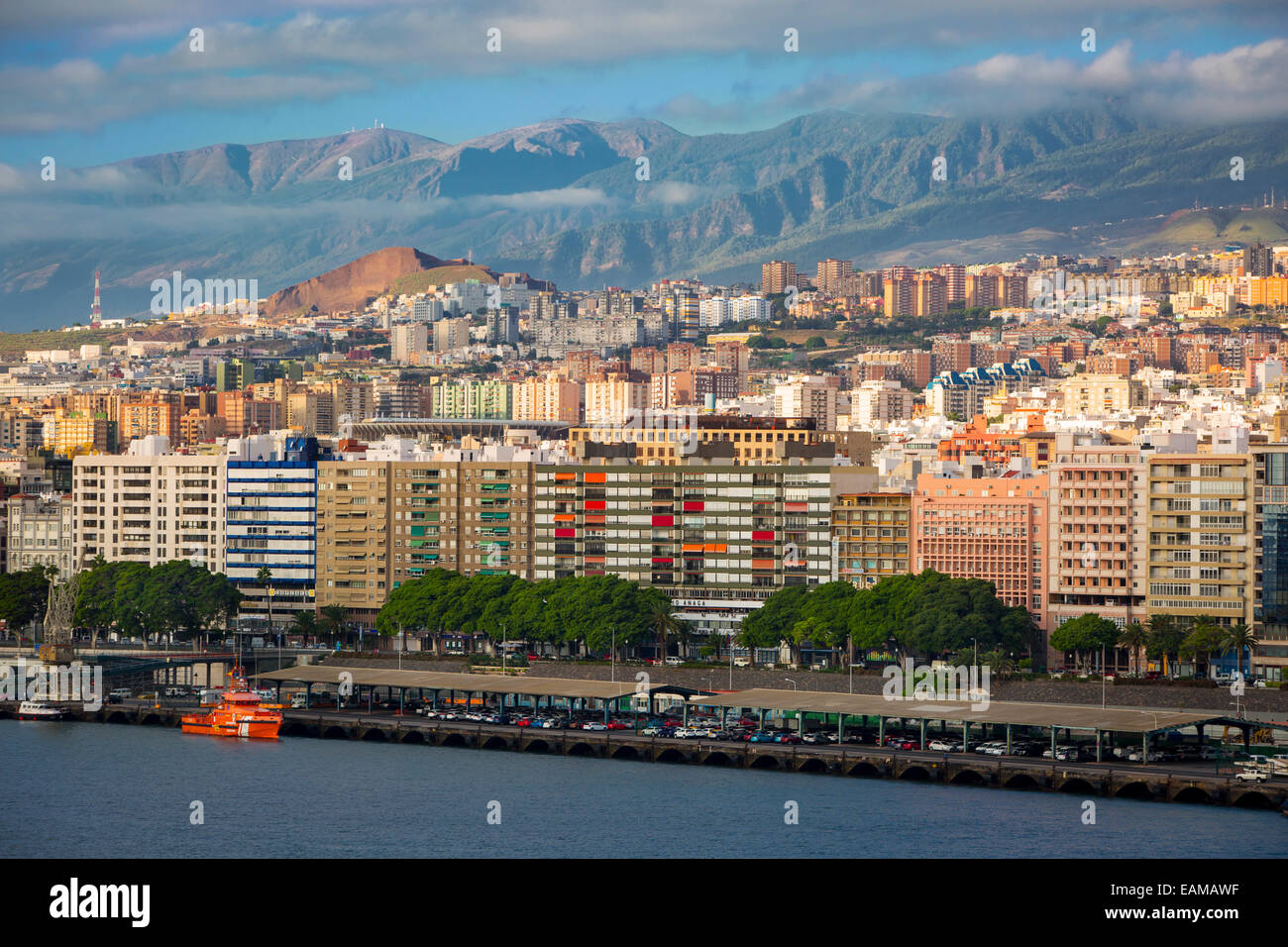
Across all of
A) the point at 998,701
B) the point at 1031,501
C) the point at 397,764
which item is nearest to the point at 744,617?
the point at 1031,501

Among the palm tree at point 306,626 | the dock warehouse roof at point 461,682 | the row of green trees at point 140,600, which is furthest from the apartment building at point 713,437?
the dock warehouse roof at point 461,682

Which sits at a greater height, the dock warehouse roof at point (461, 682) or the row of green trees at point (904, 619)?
the row of green trees at point (904, 619)

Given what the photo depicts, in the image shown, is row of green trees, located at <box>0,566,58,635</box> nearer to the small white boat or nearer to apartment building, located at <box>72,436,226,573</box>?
apartment building, located at <box>72,436,226,573</box>

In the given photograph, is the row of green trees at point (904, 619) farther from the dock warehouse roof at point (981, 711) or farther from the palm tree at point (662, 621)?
the dock warehouse roof at point (981, 711)

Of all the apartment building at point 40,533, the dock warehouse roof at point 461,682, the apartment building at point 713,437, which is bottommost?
the dock warehouse roof at point 461,682

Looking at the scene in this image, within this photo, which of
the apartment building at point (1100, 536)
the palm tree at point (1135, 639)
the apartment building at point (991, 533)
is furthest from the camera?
the apartment building at point (991, 533)

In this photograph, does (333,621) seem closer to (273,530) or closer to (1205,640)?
(273,530)

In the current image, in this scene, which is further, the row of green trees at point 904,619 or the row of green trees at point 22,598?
the row of green trees at point 22,598

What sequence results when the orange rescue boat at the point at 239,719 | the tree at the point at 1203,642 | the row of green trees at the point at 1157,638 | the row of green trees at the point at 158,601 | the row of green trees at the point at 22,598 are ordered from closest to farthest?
the orange rescue boat at the point at 239,719
the tree at the point at 1203,642
the row of green trees at the point at 1157,638
the row of green trees at the point at 158,601
the row of green trees at the point at 22,598
